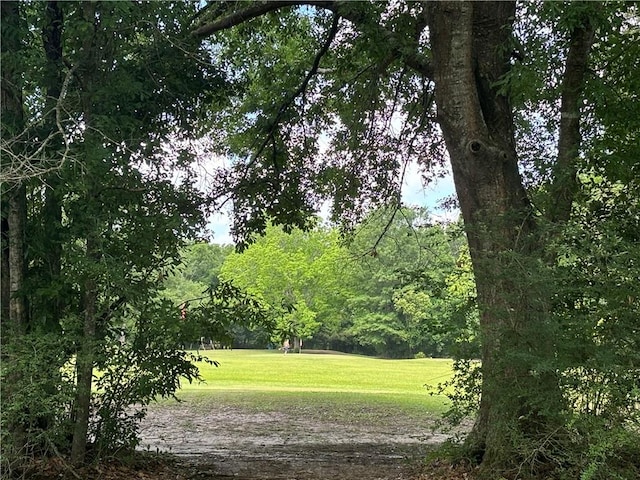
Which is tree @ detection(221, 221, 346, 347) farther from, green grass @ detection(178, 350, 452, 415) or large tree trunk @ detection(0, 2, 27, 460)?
large tree trunk @ detection(0, 2, 27, 460)

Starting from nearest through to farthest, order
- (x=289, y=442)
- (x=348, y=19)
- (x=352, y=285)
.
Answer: (x=348, y=19) < (x=289, y=442) < (x=352, y=285)

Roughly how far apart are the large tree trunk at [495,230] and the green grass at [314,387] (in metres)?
2.07

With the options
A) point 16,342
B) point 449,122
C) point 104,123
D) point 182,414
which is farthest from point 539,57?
point 182,414

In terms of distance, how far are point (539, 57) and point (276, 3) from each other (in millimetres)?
3868

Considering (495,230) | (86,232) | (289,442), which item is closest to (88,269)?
(86,232)

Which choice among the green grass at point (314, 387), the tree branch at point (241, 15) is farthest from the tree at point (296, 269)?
the tree branch at point (241, 15)

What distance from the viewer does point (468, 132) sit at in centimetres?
681

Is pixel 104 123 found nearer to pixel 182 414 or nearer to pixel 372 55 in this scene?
pixel 372 55

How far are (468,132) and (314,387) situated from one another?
1577 cm

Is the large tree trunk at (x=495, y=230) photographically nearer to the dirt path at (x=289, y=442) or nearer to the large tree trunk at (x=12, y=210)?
the dirt path at (x=289, y=442)

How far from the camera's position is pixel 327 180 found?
1156 cm

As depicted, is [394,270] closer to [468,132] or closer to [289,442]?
[468,132]

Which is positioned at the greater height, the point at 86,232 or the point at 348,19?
the point at 348,19

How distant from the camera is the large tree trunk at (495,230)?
16.8 feet
